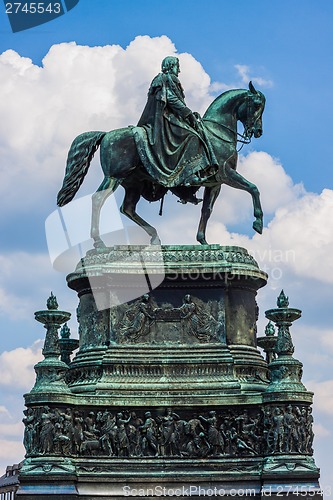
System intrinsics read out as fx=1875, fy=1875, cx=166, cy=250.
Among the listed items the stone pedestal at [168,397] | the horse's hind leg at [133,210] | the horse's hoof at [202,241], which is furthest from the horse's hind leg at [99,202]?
the horse's hoof at [202,241]

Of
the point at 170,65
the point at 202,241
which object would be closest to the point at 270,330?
the point at 202,241

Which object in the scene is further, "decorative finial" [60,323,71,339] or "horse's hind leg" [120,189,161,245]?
"decorative finial" [60,323,71,339]

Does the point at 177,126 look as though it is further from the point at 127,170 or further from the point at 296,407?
the point at 296,407

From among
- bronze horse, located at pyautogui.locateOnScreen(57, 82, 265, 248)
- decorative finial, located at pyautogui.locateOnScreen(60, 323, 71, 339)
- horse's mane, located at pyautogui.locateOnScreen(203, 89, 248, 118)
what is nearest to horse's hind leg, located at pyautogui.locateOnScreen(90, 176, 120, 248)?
bronze horse, located at pyautogui.locateOnScreen(57, 82, 265, 248)

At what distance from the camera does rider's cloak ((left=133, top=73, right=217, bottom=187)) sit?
48344 millimetres

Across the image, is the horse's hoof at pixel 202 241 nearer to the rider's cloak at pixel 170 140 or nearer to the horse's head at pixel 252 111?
the rider's cloak at pixel 170 140

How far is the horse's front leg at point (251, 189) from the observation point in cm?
4881

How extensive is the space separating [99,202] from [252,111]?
4.66 meters

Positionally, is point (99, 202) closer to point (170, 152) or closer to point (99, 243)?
point (99, 243)

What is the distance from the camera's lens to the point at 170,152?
4847cm

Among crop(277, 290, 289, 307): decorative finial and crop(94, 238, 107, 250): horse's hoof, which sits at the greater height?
crop(94, 238, 107, 250): horse's hoof

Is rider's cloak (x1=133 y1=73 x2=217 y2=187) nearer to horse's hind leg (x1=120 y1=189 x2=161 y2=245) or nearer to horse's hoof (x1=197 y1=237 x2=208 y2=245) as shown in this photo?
horse's hind leg (x1=120 y1=189 x2=161 y2=245)

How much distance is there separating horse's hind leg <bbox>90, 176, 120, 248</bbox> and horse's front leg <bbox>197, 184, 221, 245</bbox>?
245cm

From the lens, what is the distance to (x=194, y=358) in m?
46.9
